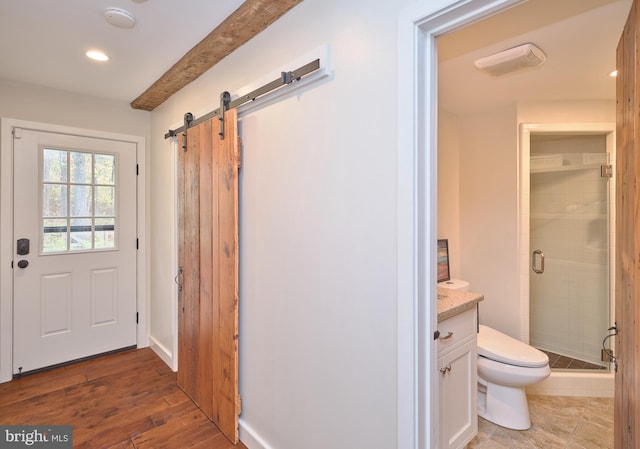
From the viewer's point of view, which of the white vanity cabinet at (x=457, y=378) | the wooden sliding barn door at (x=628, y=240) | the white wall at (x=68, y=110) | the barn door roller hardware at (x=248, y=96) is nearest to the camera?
the wooden sliding barn door at (x=628, y=240)

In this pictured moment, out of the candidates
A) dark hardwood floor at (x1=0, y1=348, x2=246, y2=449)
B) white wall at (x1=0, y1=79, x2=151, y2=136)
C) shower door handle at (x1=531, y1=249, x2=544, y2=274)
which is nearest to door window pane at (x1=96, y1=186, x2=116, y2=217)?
white wall at (x1=0, y1=79, x2=151, y2=136)

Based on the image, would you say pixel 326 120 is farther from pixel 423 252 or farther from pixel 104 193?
pixel 104 193

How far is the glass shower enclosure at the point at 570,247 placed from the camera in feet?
9.14

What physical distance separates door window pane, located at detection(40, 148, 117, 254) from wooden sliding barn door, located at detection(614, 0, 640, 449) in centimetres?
366

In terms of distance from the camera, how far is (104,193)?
120 inches

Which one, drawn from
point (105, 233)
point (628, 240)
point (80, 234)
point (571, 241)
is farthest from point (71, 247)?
point (571, 241)

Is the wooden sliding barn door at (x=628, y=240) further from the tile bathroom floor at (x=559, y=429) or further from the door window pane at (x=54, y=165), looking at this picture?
the door window pane at (x=54, y=165)

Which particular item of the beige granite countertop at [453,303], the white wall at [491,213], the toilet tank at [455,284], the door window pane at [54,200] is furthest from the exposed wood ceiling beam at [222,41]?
the toilet tank at [455,284]

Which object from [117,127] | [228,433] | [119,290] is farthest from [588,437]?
[117,127]

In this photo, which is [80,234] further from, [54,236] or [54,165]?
[54,165]

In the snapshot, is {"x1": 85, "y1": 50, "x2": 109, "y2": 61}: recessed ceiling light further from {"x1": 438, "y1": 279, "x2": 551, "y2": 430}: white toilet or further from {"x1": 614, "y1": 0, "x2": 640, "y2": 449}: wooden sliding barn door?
{"x1": 438, "y1": 279, "x2": 551, "y2": 430}: white toilet

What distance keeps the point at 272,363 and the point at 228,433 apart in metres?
0.64

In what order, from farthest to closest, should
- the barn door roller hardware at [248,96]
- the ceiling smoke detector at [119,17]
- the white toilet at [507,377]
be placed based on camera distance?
the white toilet at [507,377] < the ceiling smoke detector at [119,17] < the barn door roller hardware at [248,96]

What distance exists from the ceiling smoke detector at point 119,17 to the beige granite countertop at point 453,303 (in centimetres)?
224
